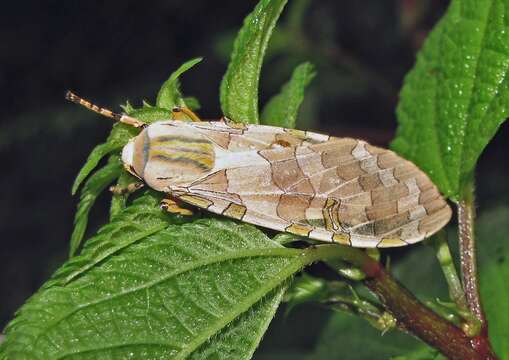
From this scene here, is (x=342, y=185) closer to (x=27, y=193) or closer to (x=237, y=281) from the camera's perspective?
(x=237, y=281)

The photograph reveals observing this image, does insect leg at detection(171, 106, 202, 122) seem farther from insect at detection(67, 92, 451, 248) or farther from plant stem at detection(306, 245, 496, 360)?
plant stem at detection(306, 245, 496, 360)

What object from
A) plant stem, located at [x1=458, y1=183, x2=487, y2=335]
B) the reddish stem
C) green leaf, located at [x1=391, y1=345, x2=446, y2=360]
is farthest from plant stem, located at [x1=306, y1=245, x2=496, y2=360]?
green leaf, located at [x1=391, y1=345, x2=446, y2=360]

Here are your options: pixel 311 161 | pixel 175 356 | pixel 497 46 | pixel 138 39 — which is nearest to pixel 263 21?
pixel 311 161

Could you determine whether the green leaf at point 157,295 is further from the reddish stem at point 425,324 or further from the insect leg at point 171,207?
the reddish stem at point 425,324

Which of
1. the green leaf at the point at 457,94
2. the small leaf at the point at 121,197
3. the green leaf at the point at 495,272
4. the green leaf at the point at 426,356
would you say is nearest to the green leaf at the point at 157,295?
the small leaf at the point at 121,197

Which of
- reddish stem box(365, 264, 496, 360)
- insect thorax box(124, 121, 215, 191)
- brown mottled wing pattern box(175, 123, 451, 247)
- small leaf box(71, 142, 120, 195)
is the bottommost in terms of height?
reddish stem box(365, 264, 496, 360)
